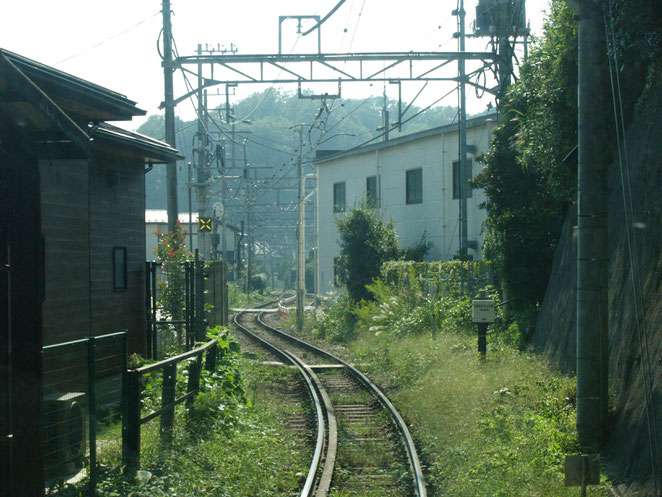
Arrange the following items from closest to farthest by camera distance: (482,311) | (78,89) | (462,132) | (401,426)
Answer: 1. (78,89)
2. (401,426)
3. (482,311)
4. (462,132)

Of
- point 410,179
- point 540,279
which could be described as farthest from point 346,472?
point 410,179

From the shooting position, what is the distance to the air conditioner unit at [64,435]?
7039 mm

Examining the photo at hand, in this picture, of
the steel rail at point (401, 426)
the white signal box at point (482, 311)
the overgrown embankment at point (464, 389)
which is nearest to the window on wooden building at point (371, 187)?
the overgrown embankment at point (464, 389)

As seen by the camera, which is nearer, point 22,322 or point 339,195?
point 22,322

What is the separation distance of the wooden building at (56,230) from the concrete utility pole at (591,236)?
5.36 meters

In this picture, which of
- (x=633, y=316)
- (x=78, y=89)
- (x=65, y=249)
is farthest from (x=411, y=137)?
(x=633, y=316)

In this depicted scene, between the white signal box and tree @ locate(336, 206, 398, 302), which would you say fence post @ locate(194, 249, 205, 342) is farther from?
tree @ locate(336, 206, 398, 302)

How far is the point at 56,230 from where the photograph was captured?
1159 cm

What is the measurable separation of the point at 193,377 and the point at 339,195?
27.7m

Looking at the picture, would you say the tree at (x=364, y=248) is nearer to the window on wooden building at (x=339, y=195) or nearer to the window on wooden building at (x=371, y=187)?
the window on wooden building at (x=371, y=187)

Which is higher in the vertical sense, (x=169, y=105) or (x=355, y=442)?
(x=169, y=105)

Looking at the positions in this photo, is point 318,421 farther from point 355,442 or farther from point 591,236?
point 591,236

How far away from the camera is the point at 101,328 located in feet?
46.2

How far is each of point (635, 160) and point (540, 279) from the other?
6.26m
